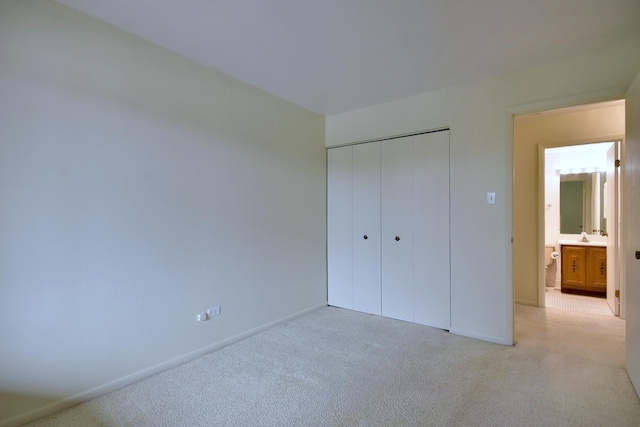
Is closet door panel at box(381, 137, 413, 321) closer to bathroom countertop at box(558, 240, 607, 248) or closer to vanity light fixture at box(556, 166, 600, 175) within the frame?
bathroom countertop at box(558, 240, 607, 248)

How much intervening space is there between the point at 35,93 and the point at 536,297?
17.1 feet

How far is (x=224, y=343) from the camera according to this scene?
282 cm

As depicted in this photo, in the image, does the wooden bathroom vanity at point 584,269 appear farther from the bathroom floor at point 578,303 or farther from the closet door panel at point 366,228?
the closet door panel at point 366,228

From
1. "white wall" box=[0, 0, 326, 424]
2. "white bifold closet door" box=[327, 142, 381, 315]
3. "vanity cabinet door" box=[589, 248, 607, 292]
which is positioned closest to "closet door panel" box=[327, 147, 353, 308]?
"white bifold closet door" box=[327, 142, 381, 315]

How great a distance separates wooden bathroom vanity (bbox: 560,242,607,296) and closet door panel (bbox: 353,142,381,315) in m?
3.13

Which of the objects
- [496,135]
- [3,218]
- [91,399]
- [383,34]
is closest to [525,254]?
[496,135]

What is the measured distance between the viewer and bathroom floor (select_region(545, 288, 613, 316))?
3.82 m

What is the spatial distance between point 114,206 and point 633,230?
3462 millimetres

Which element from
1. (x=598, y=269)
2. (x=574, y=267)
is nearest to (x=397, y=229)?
(x=574, y=267)

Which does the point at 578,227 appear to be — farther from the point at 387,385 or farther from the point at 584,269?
the point at 387,385

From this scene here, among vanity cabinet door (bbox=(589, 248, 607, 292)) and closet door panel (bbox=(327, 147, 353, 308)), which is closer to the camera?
closet door panel (bbox=(327, 147, 353, 308))

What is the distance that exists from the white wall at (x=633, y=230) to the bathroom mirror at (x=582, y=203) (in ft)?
10.4

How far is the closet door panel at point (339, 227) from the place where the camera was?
3895mm

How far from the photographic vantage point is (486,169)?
2.91m
